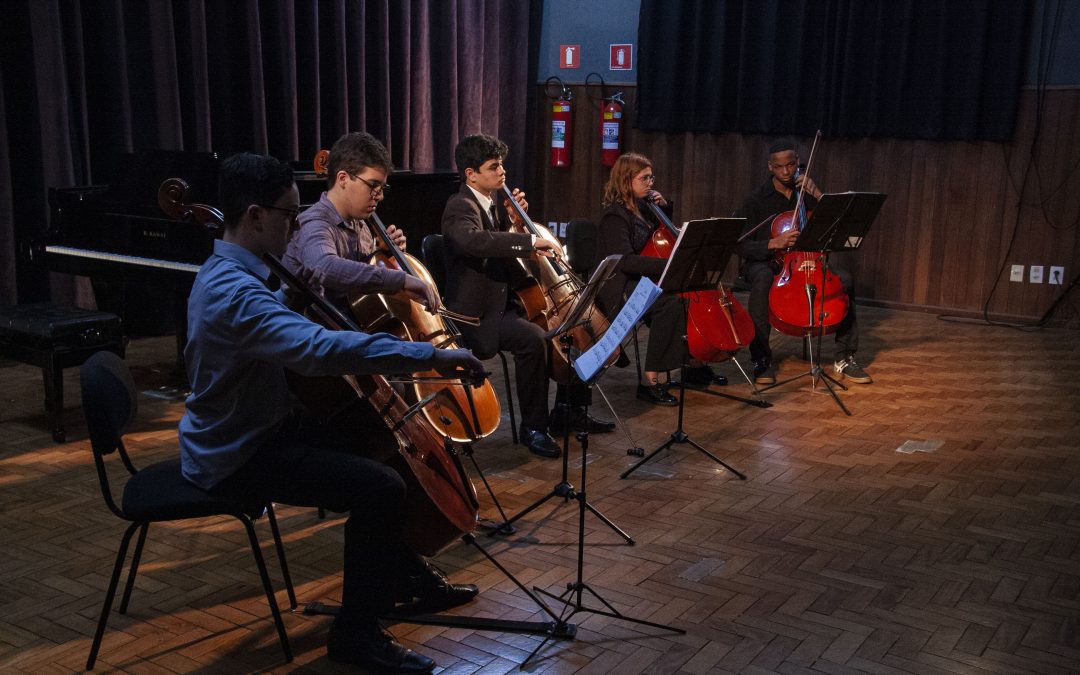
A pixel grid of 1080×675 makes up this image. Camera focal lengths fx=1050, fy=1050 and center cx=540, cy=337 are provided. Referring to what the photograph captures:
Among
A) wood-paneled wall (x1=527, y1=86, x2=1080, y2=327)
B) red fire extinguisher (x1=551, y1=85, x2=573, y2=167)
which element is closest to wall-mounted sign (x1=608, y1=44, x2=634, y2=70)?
red fire extinguisher (x1=551, y1=85, x2=573, y2=167)

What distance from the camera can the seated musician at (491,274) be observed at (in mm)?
4086

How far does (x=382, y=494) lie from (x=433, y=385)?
87 centimetres

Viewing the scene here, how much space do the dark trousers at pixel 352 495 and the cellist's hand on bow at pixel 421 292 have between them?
784 millimetres

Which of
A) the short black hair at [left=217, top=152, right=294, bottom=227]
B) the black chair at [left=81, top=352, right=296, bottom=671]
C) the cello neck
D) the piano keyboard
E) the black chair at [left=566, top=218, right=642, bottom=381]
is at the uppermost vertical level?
the short black hair at [left=217, top=152, right=294, bottom=227]

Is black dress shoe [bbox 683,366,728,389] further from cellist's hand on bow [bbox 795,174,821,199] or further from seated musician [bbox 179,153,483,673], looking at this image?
seated musician [bbox 179,153,483,673]

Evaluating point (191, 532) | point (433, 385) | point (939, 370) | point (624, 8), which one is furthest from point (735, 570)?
point (624, 8)

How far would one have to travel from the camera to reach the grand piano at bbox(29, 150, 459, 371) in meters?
4.70

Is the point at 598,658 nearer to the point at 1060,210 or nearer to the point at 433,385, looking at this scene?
the point at 433,385

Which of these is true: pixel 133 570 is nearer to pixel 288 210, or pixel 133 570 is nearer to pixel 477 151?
pixel 288 210

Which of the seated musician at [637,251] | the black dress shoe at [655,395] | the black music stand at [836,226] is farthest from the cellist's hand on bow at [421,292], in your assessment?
the black music stand at [836,226]

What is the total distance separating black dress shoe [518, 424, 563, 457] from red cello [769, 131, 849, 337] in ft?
5.37

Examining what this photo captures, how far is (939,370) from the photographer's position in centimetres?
577

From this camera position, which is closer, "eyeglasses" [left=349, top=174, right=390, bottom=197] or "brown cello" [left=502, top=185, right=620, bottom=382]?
"eyeglasses" [left=349, top=174, right=390, bottom=197]

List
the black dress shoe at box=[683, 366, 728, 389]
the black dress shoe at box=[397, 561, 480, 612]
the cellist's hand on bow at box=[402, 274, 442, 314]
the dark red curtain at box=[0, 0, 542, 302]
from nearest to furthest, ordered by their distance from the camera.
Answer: the black dress shoe at box=[397, 561, 480, 612], the cellist's hand on bow at box=[402, 274, 442, 314], the black dress shoe at box=[683, 366, 728, 389], the dark red curtain at box=[0, 0, 542, 302]
